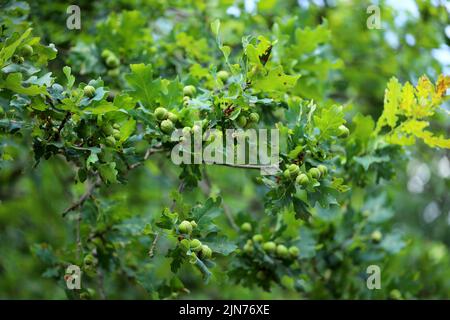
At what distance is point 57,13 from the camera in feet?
12.0

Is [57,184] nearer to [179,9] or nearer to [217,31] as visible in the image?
[179,9]

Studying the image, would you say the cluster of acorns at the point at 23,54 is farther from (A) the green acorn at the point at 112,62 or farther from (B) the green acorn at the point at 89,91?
(A) the green acorn at the point at 112,62

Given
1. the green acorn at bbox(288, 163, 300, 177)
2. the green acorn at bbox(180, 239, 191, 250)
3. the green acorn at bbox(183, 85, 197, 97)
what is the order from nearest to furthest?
the green acorn at bbox(180, 239, 191, 250), the green acorn at bbox(288, 163, 300, 177), the green acorn at bbox(183, 85, 197, 97)

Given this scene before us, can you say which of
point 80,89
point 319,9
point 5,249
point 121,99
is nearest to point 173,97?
point 121,99

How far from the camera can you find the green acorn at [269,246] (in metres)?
2.82

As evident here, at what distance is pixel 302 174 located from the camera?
219cm

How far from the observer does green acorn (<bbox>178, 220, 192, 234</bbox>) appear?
2.17m

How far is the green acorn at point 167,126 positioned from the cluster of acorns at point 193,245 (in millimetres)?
353

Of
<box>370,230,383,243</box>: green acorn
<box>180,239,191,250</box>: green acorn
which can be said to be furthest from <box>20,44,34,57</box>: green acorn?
<box>370,230,383,243</box>: green acorn

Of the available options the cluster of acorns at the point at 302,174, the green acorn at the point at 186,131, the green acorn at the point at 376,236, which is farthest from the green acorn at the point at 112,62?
the green acorn at the point at 376,236

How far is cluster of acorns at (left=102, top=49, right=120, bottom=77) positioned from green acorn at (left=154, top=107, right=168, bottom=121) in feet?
2.76

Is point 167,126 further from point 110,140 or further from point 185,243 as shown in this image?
point 185,243

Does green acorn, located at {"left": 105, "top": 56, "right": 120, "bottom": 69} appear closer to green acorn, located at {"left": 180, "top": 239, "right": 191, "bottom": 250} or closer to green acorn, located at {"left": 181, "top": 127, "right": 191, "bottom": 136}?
green acorn, located at {"left": 181, "top": 127, "right": 191, "bottom": 136}
